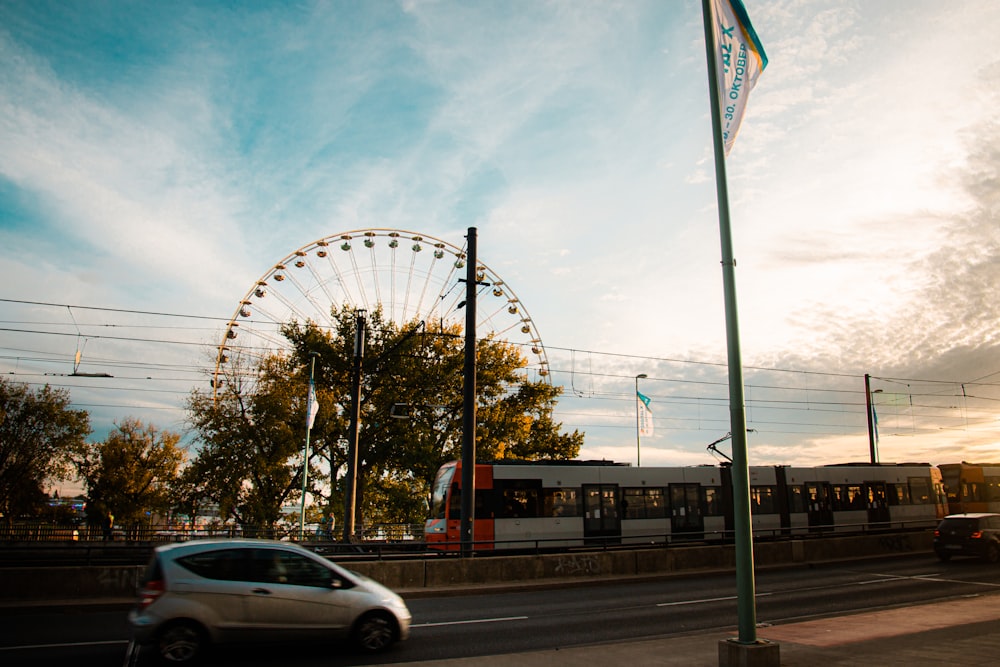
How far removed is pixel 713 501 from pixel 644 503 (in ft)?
13.0

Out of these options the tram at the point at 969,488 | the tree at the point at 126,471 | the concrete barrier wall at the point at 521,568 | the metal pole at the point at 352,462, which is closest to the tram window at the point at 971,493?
the tram at the point at 969,488

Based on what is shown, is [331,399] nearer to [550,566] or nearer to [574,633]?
[550,566]

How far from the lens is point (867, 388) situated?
147 ft

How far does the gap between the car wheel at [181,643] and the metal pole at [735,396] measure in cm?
673

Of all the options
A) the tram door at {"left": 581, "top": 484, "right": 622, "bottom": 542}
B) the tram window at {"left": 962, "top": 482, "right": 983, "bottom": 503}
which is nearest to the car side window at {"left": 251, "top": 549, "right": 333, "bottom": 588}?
the tram door at {"left": 581, "top": 484, "right": 622, "bottom": 542}

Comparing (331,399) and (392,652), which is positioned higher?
(331,399)

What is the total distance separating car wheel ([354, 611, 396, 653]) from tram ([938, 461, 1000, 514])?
39.8m

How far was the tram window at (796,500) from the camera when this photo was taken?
31.9m

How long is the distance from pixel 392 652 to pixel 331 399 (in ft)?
116

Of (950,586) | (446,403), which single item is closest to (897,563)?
(950,586)

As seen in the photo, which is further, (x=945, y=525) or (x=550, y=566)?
(x=945, y=525)

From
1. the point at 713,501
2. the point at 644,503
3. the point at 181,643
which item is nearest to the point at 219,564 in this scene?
the point at 181,643

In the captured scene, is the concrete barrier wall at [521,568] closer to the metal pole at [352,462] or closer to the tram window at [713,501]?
the tram window at [713,501]

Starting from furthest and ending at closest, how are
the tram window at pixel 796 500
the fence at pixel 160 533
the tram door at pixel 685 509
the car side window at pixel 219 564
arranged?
the tram window at pixel 796 500, the tram door at pixel 685 509, the fence at pixel 160 533, the car side window at pixel 219 564
